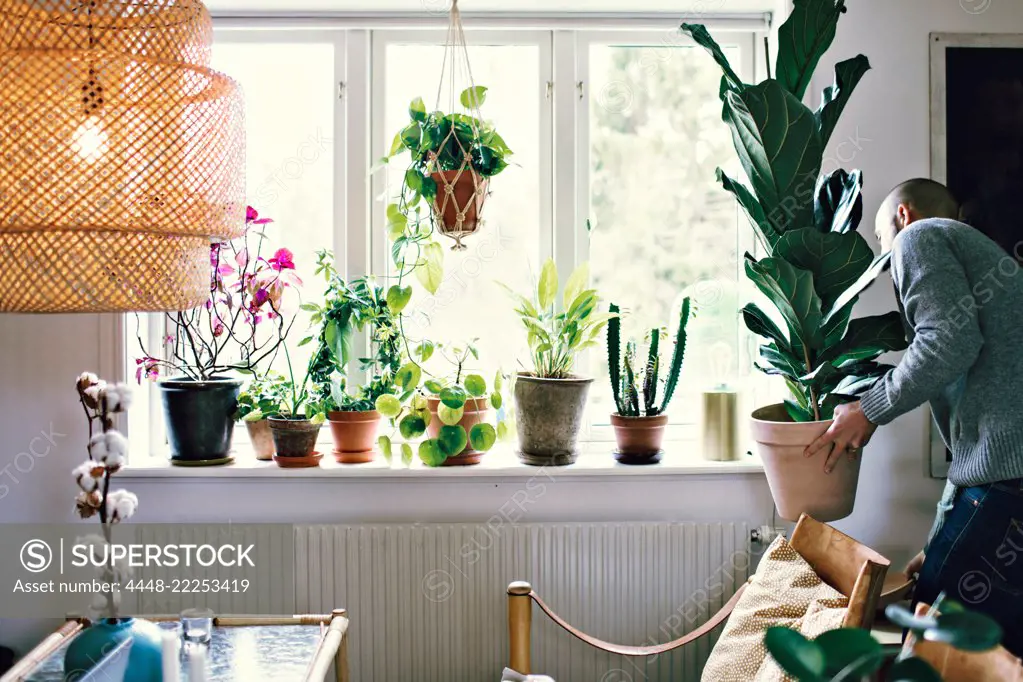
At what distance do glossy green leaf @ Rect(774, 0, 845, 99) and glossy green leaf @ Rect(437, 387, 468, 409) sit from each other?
1.27 m

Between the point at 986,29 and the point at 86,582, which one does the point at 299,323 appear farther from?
the point at 986,29

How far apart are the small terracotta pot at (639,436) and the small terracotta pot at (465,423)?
0.44 meters

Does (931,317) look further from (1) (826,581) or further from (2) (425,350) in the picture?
(2) (425,350)

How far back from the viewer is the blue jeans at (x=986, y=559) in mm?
1810

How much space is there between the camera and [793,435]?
2.15 meters

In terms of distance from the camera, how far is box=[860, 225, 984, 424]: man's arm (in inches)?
71.0

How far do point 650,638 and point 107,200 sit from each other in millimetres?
2013

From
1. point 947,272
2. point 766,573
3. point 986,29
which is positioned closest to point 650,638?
point 766,573

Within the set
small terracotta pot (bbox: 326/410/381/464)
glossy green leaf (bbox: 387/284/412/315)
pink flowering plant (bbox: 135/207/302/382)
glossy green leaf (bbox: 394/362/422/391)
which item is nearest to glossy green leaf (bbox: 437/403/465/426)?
glossy green leaf (bbox: 394/362/422/391)

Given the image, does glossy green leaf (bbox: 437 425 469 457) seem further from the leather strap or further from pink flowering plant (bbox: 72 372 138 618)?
pink flowering plant (bbox: 72 372 138 618)

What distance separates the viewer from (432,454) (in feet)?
8.50

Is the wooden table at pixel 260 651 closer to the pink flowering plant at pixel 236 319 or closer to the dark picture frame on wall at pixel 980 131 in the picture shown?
the pink flowering plant at pixel 236 319

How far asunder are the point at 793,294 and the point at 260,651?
1.56 meters

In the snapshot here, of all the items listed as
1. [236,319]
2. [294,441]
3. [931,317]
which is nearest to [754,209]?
[931,317]
